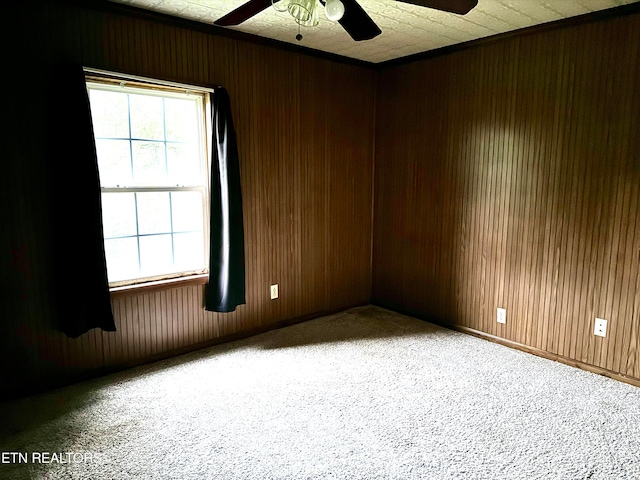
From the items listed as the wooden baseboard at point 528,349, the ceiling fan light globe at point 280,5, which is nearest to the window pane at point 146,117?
the ceiling fan light globe at point 280,5

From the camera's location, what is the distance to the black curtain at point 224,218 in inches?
122

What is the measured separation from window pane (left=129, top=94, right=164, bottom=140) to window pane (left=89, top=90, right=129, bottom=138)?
0.16 feet

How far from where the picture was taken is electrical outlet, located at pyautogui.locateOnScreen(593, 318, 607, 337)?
2.86 m

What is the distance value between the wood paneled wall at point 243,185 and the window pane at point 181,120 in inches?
7.1

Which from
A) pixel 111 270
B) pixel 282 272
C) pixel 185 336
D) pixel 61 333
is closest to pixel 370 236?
pixel 282 272

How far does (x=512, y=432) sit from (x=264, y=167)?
2.42m

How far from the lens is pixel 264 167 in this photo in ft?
11.3

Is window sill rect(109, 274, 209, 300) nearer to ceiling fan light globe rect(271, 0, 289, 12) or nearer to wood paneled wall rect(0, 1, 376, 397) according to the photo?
wood paneled wall rect(0, 1, 376, 397)

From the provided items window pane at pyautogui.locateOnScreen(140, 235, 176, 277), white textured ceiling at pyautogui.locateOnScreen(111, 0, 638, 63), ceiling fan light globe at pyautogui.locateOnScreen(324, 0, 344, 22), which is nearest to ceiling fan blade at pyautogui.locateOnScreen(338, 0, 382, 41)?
ceiling fan light globe at pyautogui.locateOnScreen(324, 0, 344, 22)

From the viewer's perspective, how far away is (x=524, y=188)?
318 cm

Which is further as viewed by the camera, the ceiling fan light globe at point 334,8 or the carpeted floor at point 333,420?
the carpeted floor at point 333,420

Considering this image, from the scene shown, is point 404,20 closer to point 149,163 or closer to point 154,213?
point 149,163

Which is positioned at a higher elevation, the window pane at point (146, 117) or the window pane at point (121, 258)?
the window pane at point (146, 117)

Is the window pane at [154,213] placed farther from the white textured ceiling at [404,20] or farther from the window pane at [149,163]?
the white textured ceiling at [404,20]
